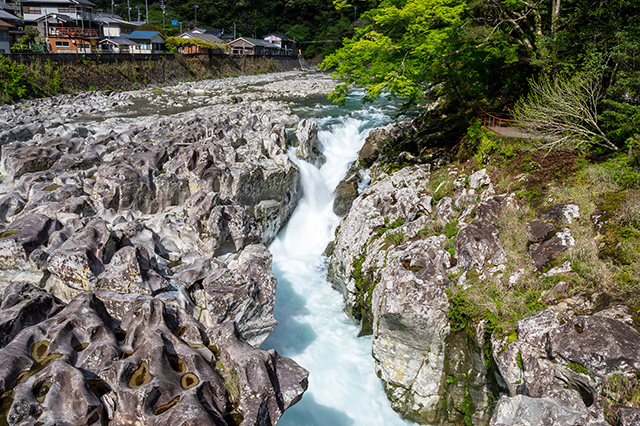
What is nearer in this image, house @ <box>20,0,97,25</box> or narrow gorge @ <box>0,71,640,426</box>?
narrow gorge @ <box>0,71,640,426</box>

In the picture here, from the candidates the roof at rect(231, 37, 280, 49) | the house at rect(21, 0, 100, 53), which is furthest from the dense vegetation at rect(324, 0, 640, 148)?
the roof at rect(231, 37, 280, 49)

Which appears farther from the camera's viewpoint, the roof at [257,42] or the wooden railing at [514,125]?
the roof at [257,42]

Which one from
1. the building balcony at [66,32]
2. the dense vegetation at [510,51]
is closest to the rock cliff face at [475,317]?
the dense vegetation at [510,51]

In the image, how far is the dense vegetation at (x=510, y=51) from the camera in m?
12.2

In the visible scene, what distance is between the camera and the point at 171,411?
5.80 metres

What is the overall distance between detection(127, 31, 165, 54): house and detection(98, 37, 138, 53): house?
124 cm

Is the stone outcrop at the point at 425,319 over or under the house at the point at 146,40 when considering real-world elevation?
under

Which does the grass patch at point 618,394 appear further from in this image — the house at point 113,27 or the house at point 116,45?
the house at point 113,27

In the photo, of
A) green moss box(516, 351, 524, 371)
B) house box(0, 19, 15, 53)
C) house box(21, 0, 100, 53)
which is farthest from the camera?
house box(21, 0, 100, 53)

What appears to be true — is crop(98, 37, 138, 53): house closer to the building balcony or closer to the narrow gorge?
the building balcony

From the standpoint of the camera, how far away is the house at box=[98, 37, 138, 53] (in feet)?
194

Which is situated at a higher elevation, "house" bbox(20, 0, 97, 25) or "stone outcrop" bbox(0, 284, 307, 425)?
"house" bbox(20, 0, 97, 25)

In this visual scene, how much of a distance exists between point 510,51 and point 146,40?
61.7 metres

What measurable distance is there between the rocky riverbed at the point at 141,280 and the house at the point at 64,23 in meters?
43.2
